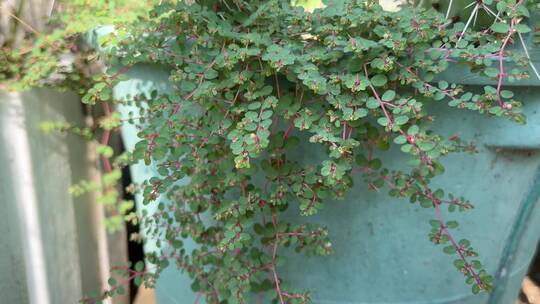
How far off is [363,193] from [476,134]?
199 millimetres

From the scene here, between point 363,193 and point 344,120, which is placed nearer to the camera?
point 344,120

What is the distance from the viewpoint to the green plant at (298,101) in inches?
27.3

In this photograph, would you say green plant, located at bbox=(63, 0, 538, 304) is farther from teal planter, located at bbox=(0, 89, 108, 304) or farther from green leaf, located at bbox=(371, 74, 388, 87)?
teal planter, located at bbox=(0, 89, 108, 304)

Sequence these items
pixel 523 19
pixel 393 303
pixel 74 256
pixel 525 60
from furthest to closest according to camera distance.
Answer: pixel 74 256 < pixel 393 303 < pixel 523 19 < pixel 525 60

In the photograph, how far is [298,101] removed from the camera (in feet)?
2.46

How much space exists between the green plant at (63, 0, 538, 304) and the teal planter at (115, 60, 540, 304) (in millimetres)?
41

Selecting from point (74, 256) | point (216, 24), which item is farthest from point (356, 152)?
point (74, 256)

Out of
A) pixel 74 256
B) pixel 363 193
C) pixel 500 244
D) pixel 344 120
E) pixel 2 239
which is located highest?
pixel 344 120

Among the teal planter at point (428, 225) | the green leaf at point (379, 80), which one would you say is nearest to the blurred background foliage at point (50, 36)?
the teal planter at point (428, 225)

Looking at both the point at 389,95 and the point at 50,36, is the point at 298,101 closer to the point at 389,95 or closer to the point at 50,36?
the point at 389,95

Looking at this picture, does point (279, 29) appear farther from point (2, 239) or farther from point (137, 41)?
point (2, 239)

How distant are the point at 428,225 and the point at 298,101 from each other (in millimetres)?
331

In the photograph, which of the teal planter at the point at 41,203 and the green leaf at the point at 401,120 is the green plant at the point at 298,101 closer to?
the green leaf at the point at 401,120

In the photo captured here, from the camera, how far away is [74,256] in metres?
1.34
